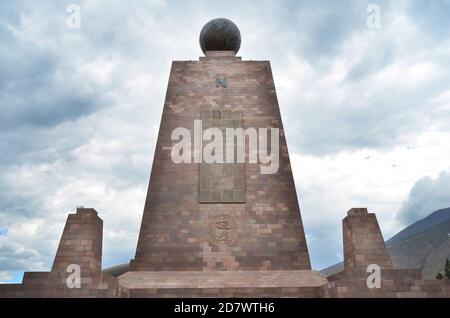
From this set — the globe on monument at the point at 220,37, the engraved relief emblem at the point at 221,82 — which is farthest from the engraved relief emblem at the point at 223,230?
Result: the globe on monument at the point at 220,37

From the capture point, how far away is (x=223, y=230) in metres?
13.2

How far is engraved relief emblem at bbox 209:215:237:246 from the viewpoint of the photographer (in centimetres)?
1312

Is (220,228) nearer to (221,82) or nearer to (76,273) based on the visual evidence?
(76,273)

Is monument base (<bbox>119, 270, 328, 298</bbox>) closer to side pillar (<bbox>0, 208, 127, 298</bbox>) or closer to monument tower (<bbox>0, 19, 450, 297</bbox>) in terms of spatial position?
monument tower (<bbox>0, 19, 450, 297</bbox>)

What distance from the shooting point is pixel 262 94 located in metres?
15.9
